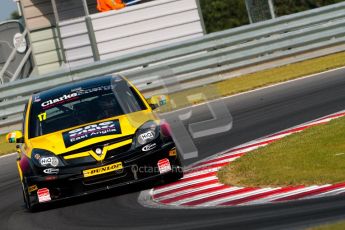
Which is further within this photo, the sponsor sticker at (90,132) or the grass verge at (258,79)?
the grass verge at (258,79)

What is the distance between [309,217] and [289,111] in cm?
807

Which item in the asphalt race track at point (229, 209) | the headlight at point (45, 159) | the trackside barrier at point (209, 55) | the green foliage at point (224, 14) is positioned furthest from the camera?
the green foliage at point (224, 14)

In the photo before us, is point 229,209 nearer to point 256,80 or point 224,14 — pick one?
point 256,80

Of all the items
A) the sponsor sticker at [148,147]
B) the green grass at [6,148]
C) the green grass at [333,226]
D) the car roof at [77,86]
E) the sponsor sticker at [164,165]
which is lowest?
the green grass at [6,148]

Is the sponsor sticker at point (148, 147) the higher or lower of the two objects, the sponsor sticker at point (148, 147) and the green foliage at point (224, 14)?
the higher

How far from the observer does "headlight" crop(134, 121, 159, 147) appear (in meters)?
10.9

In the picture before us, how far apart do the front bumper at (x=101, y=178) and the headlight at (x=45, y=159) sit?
13 centimetres

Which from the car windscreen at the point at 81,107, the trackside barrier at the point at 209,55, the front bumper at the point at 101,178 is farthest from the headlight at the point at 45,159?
the trackside barrier at the point at 209,55

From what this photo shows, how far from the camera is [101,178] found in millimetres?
10820

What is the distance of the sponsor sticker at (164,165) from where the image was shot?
10.9 meters

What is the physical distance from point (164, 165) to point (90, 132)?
915mm

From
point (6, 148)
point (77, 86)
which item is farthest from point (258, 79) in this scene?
point (77, 86)

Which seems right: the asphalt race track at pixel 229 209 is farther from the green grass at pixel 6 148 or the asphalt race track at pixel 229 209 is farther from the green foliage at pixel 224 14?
the green foliage at pixel 224 14

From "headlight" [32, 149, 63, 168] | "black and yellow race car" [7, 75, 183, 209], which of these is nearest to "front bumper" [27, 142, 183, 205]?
"black and yellow race car" [7, 75, 183, 209]
